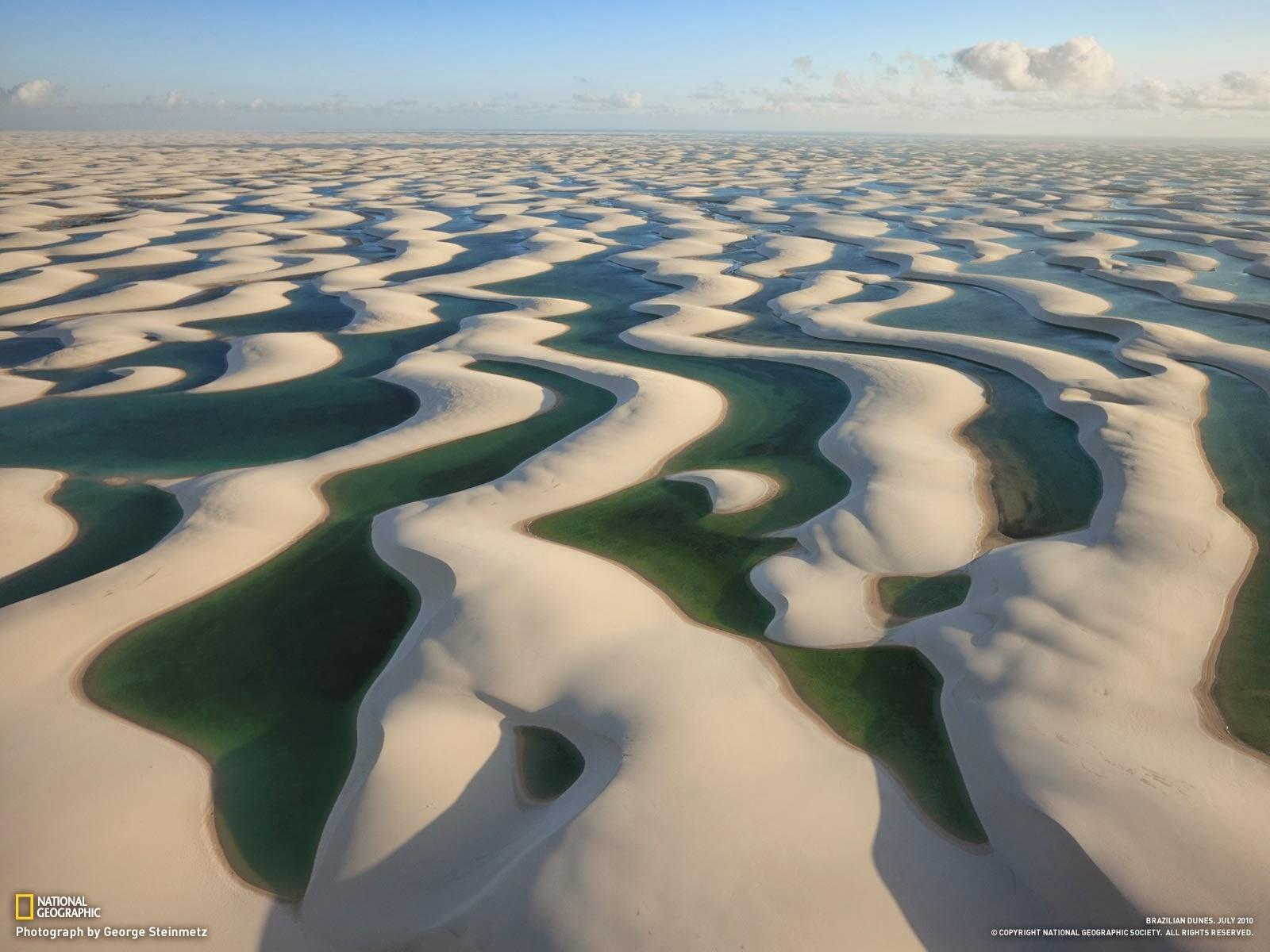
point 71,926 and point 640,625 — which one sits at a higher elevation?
point 640,625

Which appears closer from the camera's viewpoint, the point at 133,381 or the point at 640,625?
the point at 640,625

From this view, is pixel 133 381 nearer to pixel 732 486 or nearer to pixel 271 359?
pixel 271 359

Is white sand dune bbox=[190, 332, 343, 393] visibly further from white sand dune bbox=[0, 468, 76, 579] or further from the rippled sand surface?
white sand dune bbox=[0, 468, 76, 579]

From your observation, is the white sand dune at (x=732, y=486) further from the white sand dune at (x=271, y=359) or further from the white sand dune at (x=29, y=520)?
the white sand dune at (x=271, y=359)

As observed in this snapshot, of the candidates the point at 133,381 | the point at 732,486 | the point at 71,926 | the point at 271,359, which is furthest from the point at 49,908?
the point at 271,359

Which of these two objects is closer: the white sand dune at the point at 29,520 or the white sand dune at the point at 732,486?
the white sand dune at the point at 29,520

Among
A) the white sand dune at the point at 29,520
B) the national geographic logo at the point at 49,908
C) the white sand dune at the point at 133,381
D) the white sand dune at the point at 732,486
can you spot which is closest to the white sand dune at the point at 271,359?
the white sand dune at the point at 133,381

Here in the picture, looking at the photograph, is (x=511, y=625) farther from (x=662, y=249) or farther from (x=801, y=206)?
(x=801, y=206)

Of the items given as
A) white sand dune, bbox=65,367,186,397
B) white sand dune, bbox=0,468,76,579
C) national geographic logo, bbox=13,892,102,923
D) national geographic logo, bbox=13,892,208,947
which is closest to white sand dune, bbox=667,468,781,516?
national geographic logo, bbox=13,892,208,947
